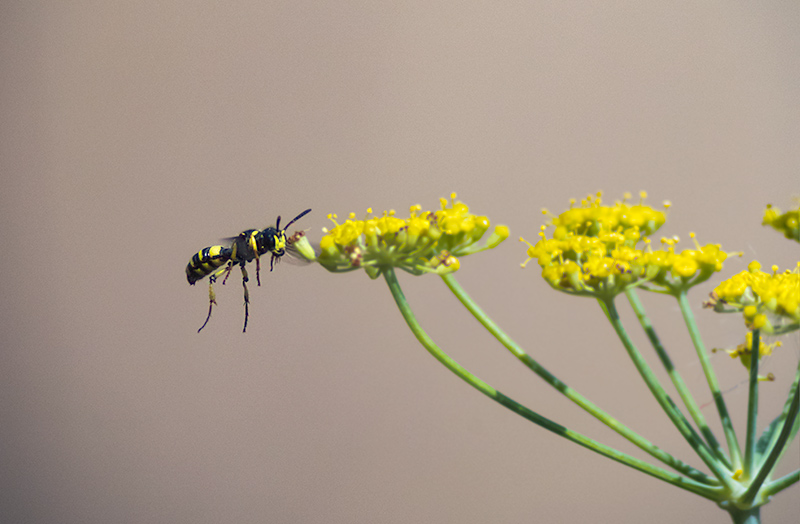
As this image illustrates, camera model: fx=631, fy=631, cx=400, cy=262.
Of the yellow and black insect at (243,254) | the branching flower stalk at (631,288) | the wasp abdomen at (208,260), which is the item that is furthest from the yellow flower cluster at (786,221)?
the wasp abdomen at (208,260)

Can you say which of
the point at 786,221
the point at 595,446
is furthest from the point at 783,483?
the point at 786,221

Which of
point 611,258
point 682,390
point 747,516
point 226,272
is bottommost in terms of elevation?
point 747,516

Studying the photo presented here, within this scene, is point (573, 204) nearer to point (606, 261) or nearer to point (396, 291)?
point (606, 261)

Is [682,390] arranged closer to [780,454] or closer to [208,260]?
[780,454]

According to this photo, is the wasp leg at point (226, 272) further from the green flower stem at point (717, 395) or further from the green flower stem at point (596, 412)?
the green flower stem at point (717, 395)

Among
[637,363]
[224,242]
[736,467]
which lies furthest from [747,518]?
[224,242]

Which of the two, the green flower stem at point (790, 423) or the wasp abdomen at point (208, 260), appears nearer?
the green flower stem at point (790, 423)

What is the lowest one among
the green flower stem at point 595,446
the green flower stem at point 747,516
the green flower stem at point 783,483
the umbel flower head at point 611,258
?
the green flower stem at point 747,516
